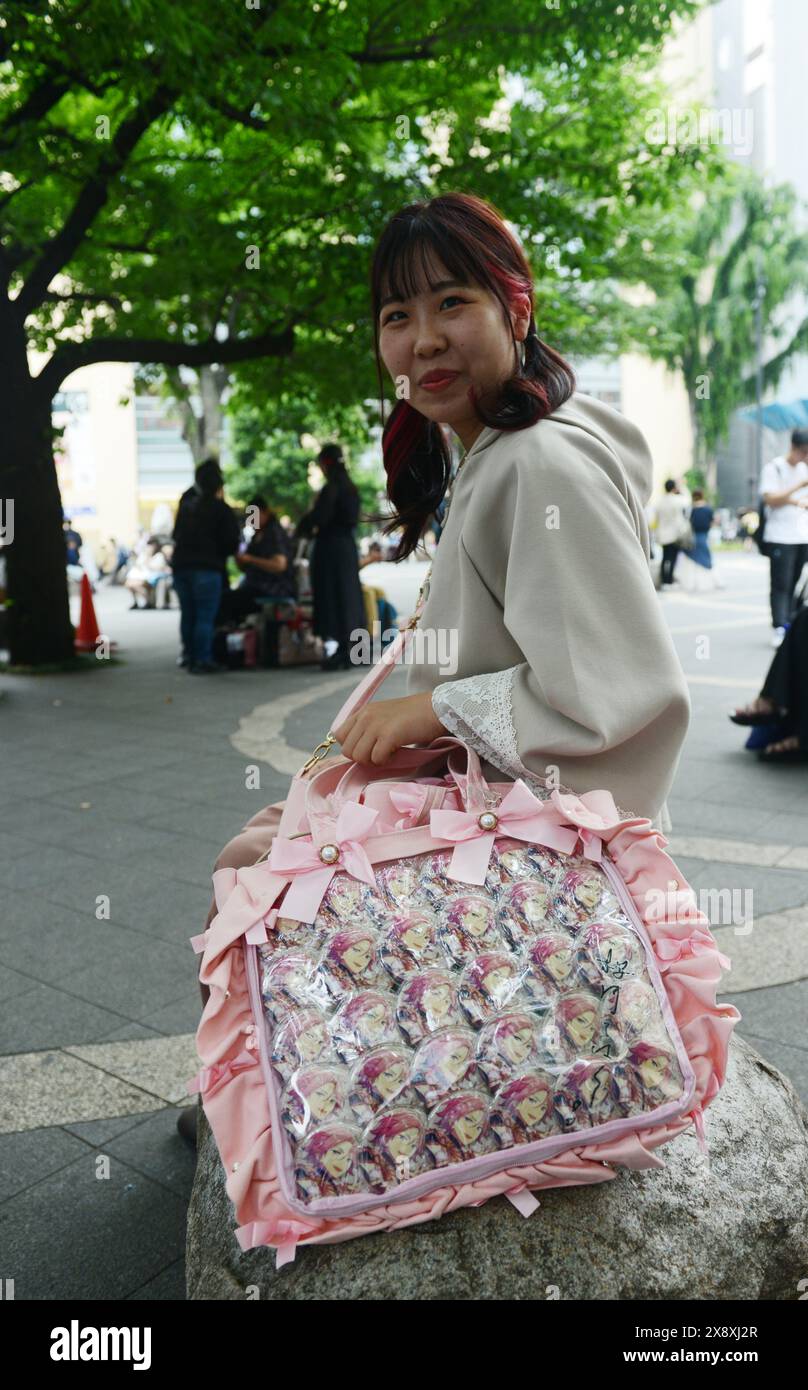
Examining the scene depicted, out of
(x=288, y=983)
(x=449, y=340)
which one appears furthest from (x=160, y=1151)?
(x=449, y=340)

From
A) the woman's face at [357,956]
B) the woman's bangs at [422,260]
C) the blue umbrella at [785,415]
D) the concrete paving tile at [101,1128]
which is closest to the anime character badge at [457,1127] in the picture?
the woman's face at [357,956]

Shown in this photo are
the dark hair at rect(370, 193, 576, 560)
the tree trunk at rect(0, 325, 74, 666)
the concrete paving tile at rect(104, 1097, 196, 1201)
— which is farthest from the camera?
the tree trunk at rect(0, 325, 74, 666)

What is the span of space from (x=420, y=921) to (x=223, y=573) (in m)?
9.59

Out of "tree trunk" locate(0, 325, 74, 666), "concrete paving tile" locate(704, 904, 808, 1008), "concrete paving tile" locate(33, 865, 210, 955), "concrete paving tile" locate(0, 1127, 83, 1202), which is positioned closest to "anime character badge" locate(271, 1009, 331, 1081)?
"concrete paving tile" locate(0, 1127, 83, 1202)

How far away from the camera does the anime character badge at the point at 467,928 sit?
1.61 metres

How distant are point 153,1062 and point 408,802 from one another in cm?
162

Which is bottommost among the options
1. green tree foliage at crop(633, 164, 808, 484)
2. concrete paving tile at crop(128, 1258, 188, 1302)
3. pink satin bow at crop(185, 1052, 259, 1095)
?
concrete paving tile at crop(128, 1258, 188, 1302)

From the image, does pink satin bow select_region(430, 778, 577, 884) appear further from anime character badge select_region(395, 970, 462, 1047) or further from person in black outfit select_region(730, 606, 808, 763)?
person in black outfit select_region(730, 606, 808, 763)

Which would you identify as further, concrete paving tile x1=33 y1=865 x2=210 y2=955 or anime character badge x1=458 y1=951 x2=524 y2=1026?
concrete paving tile x1=33 y1=865 x2=210 y2=955

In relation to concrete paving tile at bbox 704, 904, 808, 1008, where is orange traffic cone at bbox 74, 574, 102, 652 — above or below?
above

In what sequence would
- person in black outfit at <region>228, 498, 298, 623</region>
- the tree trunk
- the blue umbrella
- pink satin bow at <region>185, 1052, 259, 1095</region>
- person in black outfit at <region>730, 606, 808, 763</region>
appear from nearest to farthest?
pink satin bow at <region>185, 1052, 259, 1095</region>
person in black outfit at <region>730, 606, 808, 763</region>
the tree trunk
person in black outfit at <region>228, 498, 298, 623</region>
the blue umbrella

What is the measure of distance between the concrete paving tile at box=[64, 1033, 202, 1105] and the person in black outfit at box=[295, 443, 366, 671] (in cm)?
756

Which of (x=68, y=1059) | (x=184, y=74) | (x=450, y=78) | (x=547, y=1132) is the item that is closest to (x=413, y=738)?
(x=547, y=1132)

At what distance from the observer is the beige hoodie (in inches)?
65.0
